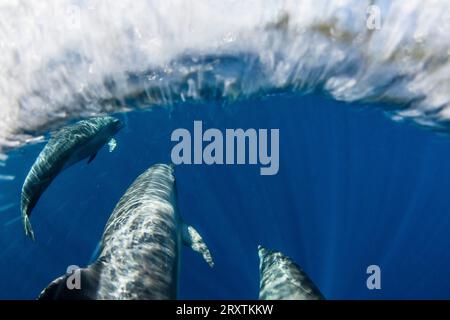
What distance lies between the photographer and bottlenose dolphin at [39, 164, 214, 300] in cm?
460

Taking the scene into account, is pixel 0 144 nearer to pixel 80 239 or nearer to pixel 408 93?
pixel 408 93

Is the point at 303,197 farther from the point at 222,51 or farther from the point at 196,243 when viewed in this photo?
the point at 196,243

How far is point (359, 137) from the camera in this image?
53.0 feet

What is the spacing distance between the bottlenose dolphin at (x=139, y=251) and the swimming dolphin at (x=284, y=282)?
1.42m

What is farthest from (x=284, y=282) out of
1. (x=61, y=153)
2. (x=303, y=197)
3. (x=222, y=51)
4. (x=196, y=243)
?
(x=303, y=197)

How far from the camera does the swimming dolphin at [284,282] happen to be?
5.19 m

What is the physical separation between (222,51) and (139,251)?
598 centimetres

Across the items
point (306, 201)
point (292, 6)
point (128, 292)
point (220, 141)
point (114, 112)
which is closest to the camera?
point (128, 292)

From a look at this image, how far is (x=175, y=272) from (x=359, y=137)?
12715 mm

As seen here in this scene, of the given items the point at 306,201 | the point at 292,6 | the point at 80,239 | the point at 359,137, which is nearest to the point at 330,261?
the point at 306,201

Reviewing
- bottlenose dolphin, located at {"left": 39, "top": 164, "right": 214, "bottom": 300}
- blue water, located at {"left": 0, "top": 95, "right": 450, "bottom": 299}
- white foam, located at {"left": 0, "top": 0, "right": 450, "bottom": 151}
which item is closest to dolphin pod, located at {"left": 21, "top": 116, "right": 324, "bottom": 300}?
bottlenose dolphin, located at {"left": 39, "top": 164, "right": 214, "bottom": 300}

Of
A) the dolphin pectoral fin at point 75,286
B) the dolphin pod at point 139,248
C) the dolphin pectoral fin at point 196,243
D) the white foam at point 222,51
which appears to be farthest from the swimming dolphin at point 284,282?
the white foam at point 222,51

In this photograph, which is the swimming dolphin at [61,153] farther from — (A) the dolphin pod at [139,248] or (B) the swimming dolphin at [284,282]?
(B) the swimming dolphin at [284,282]

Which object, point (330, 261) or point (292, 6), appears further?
point (330, 261)
